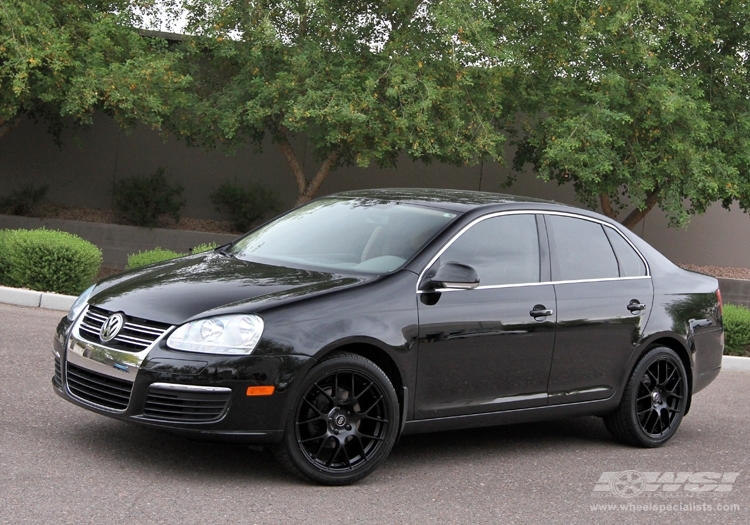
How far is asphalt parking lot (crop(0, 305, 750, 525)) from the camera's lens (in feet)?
17.1

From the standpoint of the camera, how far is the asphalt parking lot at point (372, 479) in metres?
5.23

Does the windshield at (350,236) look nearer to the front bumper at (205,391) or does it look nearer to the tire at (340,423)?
the tire at (340,423)

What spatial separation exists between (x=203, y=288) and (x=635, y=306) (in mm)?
3055

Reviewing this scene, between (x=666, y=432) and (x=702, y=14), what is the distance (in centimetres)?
1331

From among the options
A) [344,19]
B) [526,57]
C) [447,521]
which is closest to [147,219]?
[344,19]

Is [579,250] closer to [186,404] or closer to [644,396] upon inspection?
[644,396]

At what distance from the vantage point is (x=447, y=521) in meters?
5.39

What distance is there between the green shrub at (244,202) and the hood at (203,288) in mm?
16872

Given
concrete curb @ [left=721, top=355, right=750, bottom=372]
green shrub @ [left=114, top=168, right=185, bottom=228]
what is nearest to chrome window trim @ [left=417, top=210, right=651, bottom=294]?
concrete curb @ [left=721, top=355, right=750, bottom=372]

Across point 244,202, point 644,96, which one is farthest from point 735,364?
point 244,202

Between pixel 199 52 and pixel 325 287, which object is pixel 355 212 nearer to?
pixel 325 287

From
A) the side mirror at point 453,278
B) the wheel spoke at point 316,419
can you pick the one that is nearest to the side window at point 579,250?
the side mirror at point 453,278

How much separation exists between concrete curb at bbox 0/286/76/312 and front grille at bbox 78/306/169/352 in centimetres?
649

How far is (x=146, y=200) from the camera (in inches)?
899
